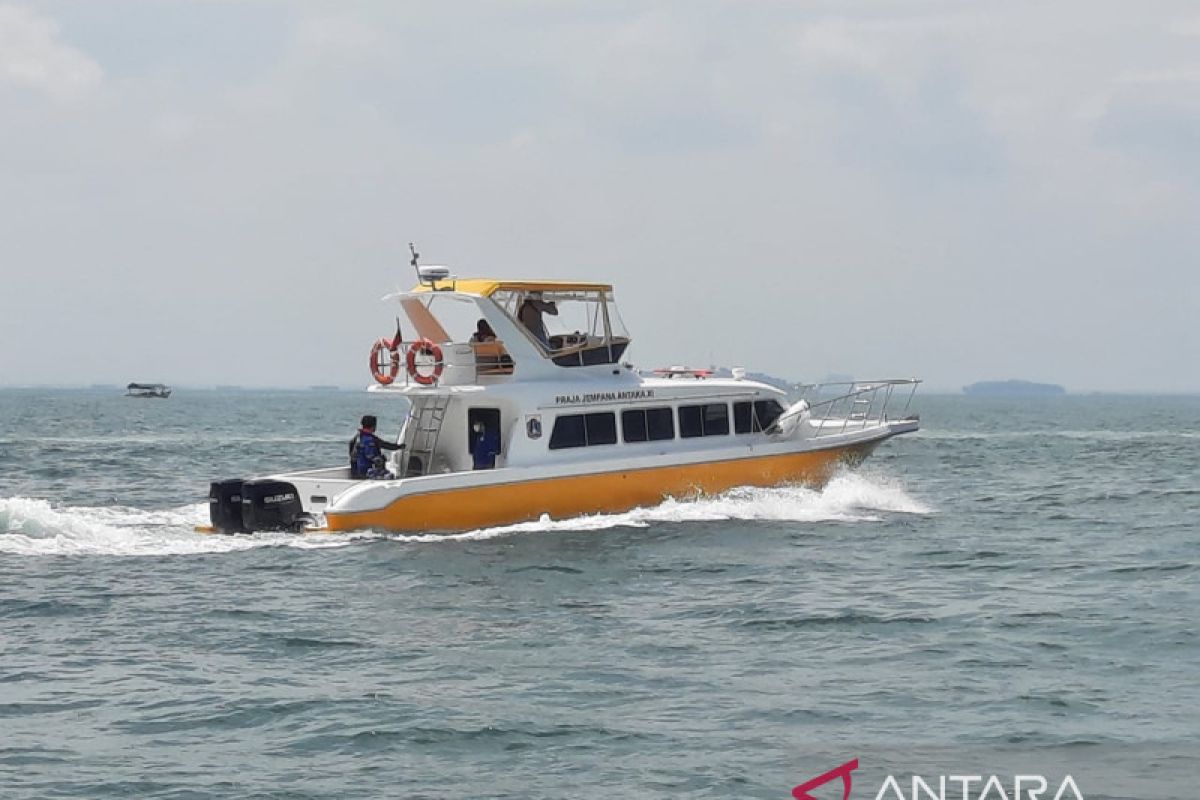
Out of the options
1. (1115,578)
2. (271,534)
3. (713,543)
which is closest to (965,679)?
(1115,578)

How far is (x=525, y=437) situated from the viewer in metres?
22.5

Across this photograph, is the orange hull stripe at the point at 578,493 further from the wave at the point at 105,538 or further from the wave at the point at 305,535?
the wave at the point at 105,538

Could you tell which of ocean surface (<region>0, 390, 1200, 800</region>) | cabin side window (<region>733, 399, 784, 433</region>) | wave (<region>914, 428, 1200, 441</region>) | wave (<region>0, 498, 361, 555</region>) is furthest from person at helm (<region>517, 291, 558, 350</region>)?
wave (<region>914, 428, 1200, 441</region>)

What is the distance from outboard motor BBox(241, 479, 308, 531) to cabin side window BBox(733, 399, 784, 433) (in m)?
7.64

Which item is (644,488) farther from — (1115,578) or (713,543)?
(1115,578)

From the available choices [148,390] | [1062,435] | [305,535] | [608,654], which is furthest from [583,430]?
[148,390]

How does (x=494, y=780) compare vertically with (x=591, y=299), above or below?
below

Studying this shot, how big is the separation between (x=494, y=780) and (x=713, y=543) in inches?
425

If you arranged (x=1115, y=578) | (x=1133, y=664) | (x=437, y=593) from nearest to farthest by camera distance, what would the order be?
1. (x=1133, y=664)
2. (x=437, y=593)
3. (x=1115, y=578)

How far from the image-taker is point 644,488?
76.1 ft

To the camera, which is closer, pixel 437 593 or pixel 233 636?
pixel 233 636

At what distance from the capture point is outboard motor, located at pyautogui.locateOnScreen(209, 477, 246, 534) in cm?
2181

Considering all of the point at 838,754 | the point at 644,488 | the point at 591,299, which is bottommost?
the point at 838,754

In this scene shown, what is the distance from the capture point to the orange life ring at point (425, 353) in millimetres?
22531
